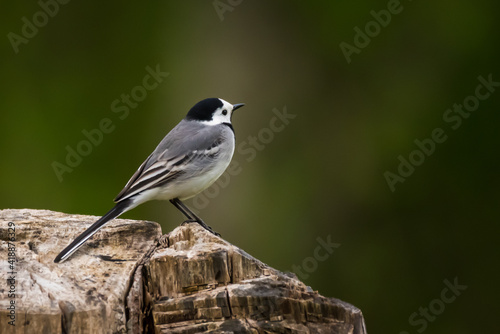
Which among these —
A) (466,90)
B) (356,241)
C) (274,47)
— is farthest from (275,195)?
(466,90)

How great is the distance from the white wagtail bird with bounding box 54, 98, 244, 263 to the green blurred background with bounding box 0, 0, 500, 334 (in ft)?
9.21

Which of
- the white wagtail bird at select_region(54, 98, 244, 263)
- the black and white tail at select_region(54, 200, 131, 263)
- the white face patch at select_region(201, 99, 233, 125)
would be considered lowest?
the black and white tail at select_region(54, 200, 131, 263)

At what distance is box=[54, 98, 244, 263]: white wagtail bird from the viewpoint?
229 inches

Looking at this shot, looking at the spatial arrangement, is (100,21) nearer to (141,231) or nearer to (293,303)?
(141,231)

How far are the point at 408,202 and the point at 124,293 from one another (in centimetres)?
653

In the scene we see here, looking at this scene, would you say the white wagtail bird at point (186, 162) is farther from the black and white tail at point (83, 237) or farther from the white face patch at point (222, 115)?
the black and white tail at point (83, 237)

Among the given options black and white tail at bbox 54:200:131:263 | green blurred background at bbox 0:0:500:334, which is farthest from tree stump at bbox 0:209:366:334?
green blurred background at bbox 0:0:500:334

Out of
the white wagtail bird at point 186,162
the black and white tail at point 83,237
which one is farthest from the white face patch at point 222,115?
the black and white tail at point 83,237

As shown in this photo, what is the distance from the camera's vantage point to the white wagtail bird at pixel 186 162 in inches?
229

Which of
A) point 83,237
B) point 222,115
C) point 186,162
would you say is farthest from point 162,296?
point 222,115

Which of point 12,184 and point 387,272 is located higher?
point 12,184

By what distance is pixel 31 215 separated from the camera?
16.2 feet

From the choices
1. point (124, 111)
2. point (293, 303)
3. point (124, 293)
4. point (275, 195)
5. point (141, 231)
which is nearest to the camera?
point (293, 303)

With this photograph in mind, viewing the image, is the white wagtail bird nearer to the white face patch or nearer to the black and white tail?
the white face patch
